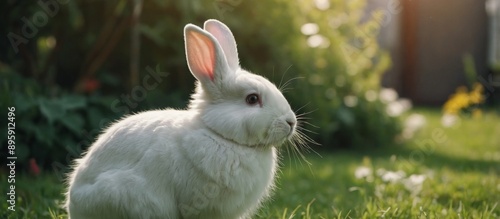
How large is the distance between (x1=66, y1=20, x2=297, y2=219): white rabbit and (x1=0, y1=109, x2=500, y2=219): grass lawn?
0.50 m

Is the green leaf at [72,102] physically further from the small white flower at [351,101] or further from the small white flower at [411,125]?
the small white flower at [411,125]

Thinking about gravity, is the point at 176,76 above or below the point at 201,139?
below

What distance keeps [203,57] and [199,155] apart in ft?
1.34

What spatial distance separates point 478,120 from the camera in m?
9.42

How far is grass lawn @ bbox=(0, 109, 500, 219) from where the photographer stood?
331cm

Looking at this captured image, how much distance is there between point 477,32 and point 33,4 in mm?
9737

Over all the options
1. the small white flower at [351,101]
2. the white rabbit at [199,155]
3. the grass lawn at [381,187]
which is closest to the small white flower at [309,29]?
the small white flower at [351,101]

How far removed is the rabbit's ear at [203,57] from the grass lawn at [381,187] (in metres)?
0.81

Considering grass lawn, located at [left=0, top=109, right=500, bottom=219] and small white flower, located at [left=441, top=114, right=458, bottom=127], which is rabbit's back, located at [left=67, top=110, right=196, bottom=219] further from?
small white flower, located at [left=441, top=114, right=458, bottom=127]

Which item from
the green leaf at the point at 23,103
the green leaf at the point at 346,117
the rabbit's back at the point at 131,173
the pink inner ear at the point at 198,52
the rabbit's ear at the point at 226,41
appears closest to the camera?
the rabbit's back at the point at 131,173

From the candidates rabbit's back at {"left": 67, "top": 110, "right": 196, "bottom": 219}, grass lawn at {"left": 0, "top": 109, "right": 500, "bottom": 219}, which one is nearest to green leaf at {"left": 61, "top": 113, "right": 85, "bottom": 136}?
grass lawn at {"left": 0, "top": 109, "right": 500, "bottom": 219}

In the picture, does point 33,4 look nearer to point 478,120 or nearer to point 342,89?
point 342,89

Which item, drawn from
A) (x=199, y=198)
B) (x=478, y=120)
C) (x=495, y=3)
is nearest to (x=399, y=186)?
(x=199, y=198)

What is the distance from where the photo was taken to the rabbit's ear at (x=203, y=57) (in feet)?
8.48
